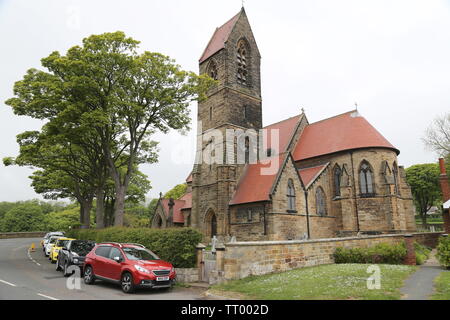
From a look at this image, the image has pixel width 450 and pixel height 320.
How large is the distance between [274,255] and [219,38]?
25358mm

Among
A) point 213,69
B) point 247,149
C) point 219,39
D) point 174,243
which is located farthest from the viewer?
point 219,39

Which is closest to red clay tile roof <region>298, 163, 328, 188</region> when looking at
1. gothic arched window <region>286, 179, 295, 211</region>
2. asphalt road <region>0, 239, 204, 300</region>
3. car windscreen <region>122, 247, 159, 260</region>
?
gothic arched window <region>286, 179, 295, 211</region>

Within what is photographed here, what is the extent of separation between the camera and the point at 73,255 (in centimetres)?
1544

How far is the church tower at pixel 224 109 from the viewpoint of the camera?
27.4 metres

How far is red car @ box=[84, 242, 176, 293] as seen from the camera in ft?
36.2

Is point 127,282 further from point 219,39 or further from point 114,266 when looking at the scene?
point 219,39

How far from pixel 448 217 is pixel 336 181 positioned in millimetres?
8671

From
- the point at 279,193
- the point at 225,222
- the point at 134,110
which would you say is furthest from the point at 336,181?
the point at 134,110

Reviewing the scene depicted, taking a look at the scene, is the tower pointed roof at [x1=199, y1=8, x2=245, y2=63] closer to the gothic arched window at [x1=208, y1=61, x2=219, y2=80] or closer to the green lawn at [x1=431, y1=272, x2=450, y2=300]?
the gothic arched window at [x1=208, y1=61, x2=219, y2=80]

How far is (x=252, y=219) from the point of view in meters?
24.3

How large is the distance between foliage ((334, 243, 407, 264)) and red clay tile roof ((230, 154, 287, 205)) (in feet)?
25.5

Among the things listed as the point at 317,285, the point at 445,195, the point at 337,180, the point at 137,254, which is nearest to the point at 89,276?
the point at 137,254

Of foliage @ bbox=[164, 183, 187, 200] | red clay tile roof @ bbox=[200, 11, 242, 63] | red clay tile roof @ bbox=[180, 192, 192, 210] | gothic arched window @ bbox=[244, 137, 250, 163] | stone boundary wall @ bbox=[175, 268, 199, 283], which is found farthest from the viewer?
foliage @ bbox=[164, 183, 187, 200]

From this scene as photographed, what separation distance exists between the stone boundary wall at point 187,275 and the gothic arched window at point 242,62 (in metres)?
21.5
